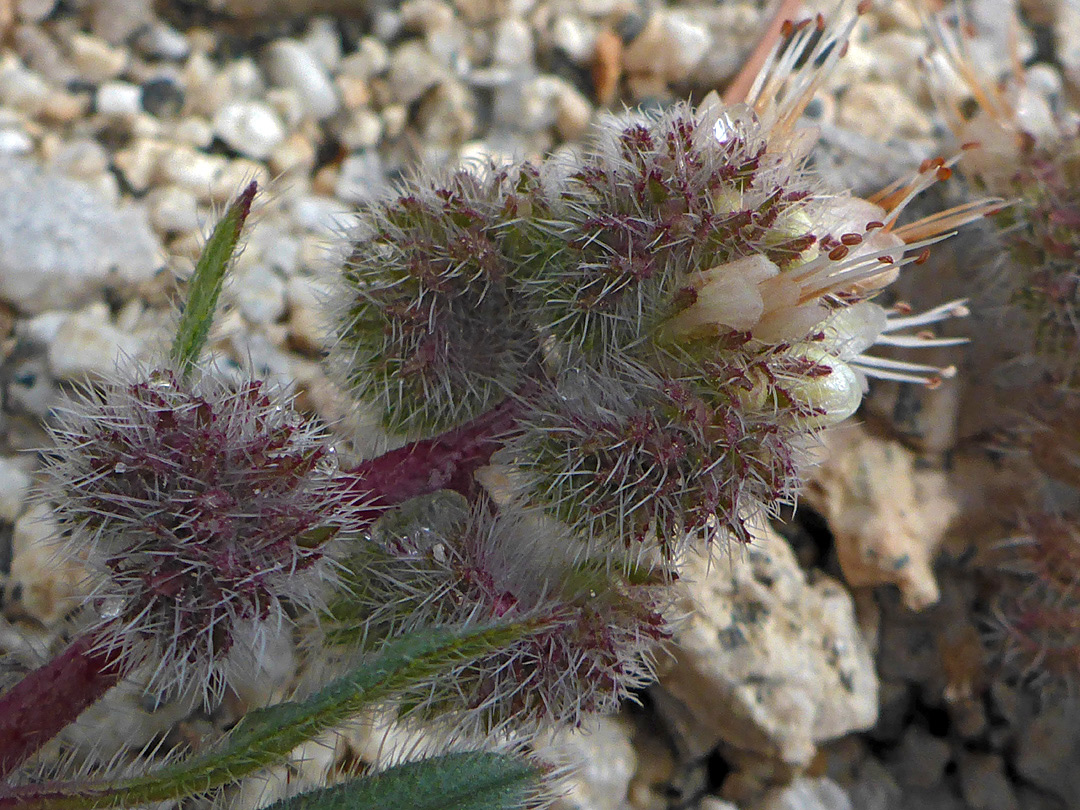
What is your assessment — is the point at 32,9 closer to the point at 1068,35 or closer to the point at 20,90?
the point at 20,90

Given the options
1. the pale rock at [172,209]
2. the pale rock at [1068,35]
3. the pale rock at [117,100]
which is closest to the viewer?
the pale rock at [172,209]

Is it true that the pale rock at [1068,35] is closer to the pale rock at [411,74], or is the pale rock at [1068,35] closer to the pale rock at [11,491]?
the pale rock at [411,74]

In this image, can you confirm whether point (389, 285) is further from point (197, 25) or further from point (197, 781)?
point (197, 25)

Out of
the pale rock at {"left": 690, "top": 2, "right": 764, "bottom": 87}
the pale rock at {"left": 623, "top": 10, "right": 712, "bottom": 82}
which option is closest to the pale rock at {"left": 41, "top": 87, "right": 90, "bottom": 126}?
the pale rock at {"left": 623, "top": 10, "right": 712, "bottom": 82}

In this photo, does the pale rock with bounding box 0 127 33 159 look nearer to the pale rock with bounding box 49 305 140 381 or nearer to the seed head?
the pale rock with bounding box 49 305 140 381

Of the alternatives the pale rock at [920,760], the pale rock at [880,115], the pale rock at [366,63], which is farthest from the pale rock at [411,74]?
the pale rock at [920,760]
